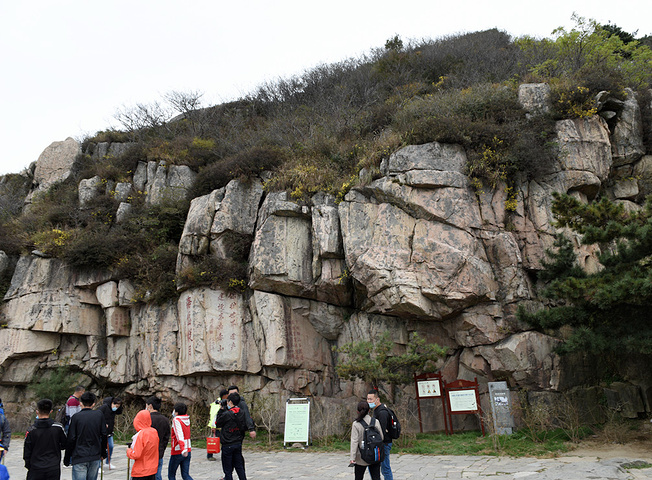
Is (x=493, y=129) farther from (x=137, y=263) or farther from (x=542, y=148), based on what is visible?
(x=137, y=263)

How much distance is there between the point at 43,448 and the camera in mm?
5590

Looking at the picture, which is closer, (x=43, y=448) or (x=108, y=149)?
(x=43, y=448)

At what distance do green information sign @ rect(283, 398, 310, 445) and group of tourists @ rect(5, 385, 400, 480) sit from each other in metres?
4.36

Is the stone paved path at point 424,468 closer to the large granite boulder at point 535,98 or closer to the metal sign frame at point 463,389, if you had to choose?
the metal sign frame at point 463,389

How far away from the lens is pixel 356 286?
45.0 feet

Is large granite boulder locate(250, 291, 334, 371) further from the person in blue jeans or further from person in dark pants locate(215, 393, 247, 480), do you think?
the person in blue jeans

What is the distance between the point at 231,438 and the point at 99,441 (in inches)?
77.1

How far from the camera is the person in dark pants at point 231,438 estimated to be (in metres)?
7.32

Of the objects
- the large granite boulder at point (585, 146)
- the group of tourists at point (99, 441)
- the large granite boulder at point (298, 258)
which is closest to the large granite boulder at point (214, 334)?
the large granite boulder at point (298, 258)

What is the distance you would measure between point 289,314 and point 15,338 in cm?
983

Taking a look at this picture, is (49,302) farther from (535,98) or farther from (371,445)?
(535,98)

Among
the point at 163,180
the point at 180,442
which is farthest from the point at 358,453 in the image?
the point at 163,180

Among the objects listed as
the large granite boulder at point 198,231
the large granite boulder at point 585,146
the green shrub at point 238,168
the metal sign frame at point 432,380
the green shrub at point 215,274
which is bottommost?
the metal sign frame at point 432,380

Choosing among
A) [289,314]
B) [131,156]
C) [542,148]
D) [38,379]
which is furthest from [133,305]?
[542,148]
